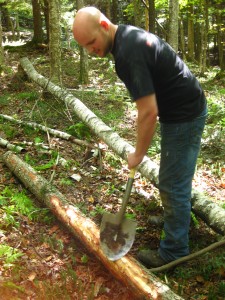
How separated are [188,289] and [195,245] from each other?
0.64 metres

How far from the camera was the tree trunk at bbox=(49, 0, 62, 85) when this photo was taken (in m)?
8.11

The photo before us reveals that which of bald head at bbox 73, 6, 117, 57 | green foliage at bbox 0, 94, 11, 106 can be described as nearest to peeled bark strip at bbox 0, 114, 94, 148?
green foliage at bbox 0, 94, 11, 106

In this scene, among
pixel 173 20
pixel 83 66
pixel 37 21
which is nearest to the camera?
pixel 173 20

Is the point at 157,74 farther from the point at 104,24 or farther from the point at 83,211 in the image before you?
the point at 83,211

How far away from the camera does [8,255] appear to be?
→ 3.19 m

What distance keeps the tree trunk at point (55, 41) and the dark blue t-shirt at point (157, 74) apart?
5.51 meters

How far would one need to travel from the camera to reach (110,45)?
8.87 ft

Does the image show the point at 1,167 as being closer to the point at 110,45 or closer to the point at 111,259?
the point at 111,259

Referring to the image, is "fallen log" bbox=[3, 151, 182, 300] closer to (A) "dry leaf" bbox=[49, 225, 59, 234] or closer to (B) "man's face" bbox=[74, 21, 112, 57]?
(A) "dry leaf" bbox=[49, 225, 59, 234]

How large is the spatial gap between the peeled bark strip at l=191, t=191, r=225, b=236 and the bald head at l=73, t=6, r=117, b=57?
7.46 ft

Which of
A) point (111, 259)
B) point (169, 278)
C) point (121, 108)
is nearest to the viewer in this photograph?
point (111, 259)

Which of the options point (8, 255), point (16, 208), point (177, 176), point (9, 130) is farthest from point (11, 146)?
point (177, 176)

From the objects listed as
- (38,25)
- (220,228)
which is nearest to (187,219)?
(220,228)

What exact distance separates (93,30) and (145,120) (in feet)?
2.74
